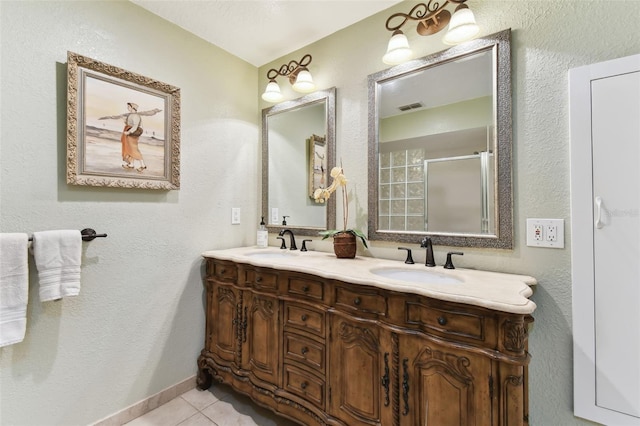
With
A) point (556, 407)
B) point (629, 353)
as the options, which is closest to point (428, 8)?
point (629, 353)

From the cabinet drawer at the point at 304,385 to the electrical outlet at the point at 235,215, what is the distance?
1.16 metres

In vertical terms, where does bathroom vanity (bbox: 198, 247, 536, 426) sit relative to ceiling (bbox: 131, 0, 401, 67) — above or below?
below

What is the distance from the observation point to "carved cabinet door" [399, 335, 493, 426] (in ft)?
3.14

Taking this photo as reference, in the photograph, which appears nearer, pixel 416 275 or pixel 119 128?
pixel 416 275

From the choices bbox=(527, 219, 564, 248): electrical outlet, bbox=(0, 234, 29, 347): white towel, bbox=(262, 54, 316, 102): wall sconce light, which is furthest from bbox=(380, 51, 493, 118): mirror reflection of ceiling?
bbox=(0, 234, 29, 347): white towel

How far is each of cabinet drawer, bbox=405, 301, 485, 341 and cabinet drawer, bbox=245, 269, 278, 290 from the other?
2.49ft

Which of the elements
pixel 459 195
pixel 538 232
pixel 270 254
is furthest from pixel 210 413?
pixel 538 232

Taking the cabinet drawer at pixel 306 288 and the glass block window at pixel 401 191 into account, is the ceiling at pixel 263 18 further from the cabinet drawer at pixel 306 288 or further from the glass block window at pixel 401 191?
the cabinet drawer at pixel 306 288

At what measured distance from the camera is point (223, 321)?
6.07ft

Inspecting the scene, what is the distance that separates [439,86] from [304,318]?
4.77 ft

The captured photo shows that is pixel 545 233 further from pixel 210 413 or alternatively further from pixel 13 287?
pixel 13 287

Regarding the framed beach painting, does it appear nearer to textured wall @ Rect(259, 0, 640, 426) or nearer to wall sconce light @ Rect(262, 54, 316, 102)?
wall sconce light @ Rect(262, 54, 316, 102)

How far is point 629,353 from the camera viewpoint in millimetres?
1062

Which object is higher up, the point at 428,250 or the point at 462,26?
the point at 462,26
